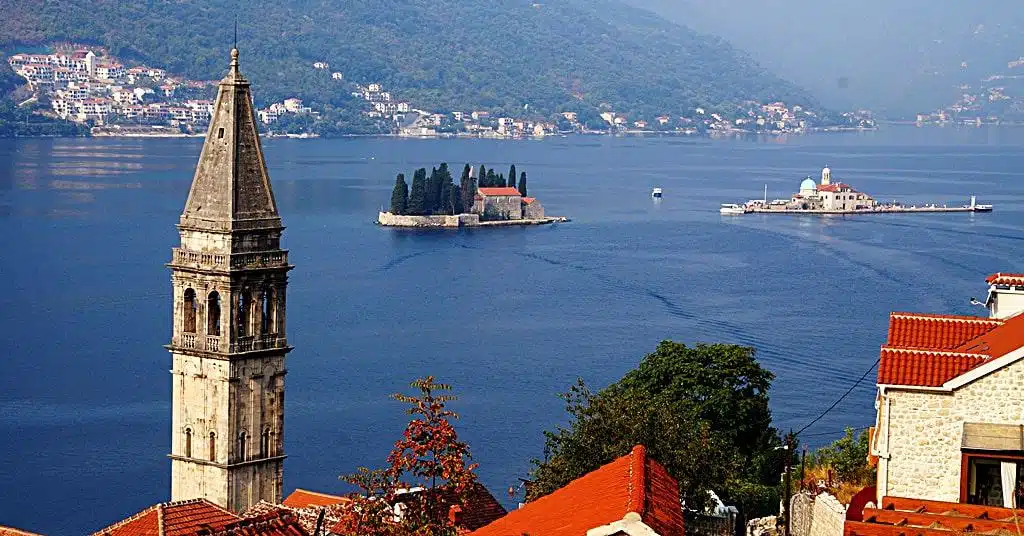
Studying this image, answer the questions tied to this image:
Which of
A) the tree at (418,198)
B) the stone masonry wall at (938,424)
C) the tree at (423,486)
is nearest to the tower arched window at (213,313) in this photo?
the tree at (423,486)

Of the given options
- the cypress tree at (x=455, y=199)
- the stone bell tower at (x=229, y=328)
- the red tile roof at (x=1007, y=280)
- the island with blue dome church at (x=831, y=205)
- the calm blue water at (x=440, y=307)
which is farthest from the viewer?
the island with blue dome church at (x=831, y=205)

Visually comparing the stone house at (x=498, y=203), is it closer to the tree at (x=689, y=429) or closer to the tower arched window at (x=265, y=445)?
the tree at (x=689, y=429)

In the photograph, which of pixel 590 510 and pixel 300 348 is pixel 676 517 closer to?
pixel 590 510

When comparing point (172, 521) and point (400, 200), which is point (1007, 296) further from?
point (400, 200)

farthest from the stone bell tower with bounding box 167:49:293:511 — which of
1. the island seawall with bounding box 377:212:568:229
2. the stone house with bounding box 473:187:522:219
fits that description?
the stone house with bounding box 473:187:522:219

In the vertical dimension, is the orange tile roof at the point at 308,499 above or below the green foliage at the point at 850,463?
Answer: below

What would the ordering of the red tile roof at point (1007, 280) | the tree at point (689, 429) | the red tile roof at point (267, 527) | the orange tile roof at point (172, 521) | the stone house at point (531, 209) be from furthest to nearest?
1. the stone house at point (531, 209)
2. the tree at point (689, 429)
3. the orange tile roof at point (172, 521)
4. the red tile roof at point (1007, 280)
5. the red tile roof at point (267, 527)
